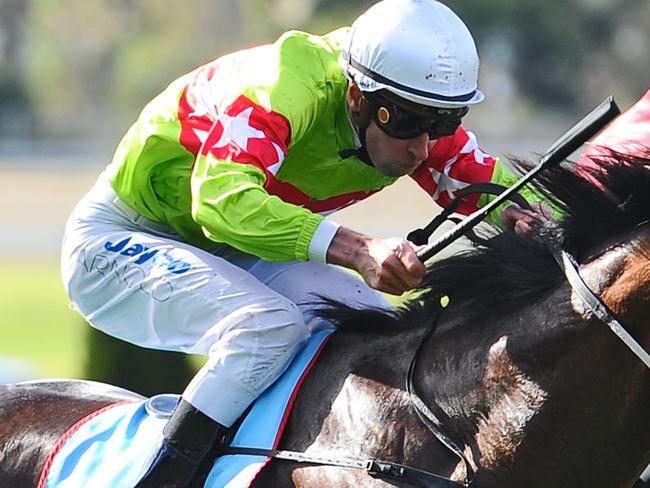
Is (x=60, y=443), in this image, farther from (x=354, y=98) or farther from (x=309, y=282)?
(x=354, y=98)

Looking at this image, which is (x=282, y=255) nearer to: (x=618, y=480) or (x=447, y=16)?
(x=447, y=16)

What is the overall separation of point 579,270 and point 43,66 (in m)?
48.3

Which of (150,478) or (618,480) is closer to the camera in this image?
(618,480)

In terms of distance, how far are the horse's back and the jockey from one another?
0.83ft

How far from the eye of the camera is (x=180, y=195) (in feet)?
13.4

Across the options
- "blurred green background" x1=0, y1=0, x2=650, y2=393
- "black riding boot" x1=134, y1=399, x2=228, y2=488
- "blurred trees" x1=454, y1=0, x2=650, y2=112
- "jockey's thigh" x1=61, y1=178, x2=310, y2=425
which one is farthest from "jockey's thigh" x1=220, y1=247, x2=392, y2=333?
"blurred trees" x1=454, y1=0, x2=650, y2=112

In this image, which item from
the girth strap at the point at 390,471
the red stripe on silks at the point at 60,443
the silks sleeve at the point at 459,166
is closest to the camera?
the girth strap at the point at 390,471

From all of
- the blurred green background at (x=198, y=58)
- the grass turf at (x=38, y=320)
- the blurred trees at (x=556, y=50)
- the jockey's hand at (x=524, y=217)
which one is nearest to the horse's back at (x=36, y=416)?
the jockey's hand at (x=524, y=217)

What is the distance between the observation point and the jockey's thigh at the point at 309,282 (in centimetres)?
404

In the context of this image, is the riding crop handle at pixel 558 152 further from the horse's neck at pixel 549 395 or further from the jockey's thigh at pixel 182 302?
the jockey's thigh at pixel 182 302

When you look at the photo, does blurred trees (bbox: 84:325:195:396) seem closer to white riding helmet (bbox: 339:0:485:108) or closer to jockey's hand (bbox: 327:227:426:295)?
white riding helmet (bbox: 339:0:485:108)

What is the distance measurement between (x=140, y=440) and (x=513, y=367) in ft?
3.69

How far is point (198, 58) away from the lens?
47312mm

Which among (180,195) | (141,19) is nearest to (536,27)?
(141,19)
